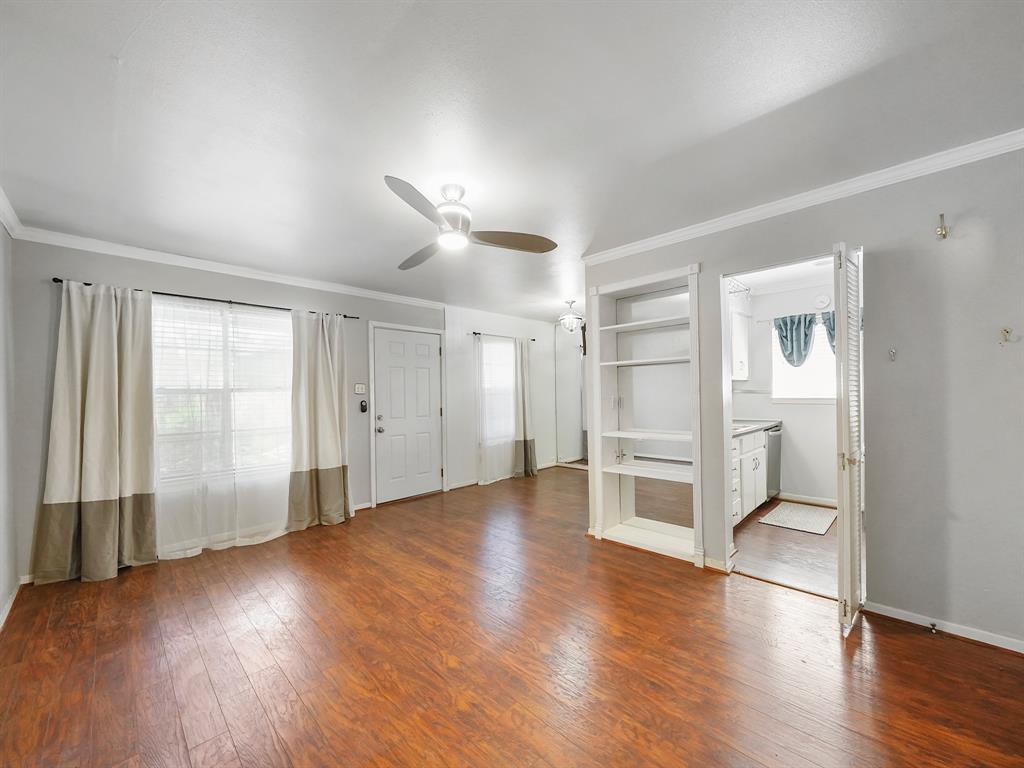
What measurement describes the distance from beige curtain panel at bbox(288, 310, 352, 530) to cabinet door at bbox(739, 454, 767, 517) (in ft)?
13.3

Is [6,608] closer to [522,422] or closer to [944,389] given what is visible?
[522,422]

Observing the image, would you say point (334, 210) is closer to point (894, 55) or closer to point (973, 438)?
point (894, 55)

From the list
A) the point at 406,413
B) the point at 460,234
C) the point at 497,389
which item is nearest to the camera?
the point at 460,234

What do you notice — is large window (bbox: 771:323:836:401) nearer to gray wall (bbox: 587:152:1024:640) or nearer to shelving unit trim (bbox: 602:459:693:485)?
shelving unit trim (bbox: 602:459:693:485)

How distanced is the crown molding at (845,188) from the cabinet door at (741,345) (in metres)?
2.12

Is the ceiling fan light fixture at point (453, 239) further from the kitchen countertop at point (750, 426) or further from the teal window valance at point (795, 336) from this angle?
the teal window valance at point (795, 336)

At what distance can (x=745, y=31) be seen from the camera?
143 centimetres

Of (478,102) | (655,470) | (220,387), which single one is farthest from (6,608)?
(655,470)

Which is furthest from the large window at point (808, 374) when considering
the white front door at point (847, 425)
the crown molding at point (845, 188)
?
the white front door at point (847, 425)

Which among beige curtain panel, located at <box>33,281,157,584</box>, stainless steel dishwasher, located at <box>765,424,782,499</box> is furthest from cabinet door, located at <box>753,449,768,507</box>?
beige curtain panel, located at <box>33,281,157,584</box>

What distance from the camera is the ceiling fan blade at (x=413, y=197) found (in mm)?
1942

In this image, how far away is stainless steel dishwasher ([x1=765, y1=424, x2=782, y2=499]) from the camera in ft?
15.6

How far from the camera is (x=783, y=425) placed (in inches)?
197

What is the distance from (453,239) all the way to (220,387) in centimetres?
286
